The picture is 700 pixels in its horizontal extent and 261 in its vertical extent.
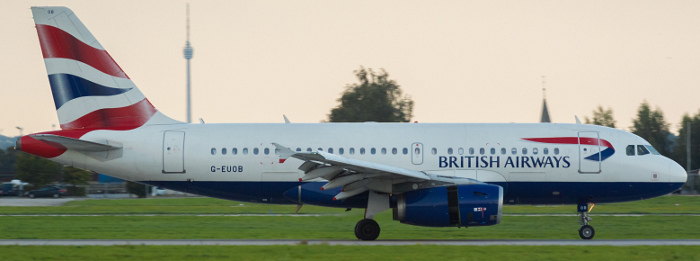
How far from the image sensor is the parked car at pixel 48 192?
66925 mm

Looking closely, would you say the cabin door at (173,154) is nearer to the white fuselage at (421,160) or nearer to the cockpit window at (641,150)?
the white fuselage at (421,160)

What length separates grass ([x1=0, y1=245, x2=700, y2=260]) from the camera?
17.8m

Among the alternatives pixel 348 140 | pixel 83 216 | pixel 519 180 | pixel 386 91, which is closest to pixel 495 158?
pixel 519 180

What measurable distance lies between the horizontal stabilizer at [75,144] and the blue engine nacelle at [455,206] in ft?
28.2

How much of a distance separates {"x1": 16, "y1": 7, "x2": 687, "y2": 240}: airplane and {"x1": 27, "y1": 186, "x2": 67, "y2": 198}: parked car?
46068 mm

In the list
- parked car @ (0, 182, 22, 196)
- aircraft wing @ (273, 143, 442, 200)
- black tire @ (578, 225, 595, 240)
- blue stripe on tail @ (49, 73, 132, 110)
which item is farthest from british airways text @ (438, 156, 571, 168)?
parked car @ (0, 182, 22, 196)

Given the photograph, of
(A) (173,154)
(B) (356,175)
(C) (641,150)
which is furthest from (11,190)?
(C) (641,150)

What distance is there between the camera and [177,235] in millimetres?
24312

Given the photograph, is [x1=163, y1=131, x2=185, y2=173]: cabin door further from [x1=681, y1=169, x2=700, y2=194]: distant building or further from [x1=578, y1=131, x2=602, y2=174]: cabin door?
[x1=681, y1=169, x2=700, y2=194]: distant building

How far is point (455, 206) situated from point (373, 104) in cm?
5601

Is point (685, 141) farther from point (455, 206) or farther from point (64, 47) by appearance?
point (64, 47)

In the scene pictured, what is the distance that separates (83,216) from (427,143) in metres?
16.1

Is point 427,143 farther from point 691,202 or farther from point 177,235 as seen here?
point 691,202

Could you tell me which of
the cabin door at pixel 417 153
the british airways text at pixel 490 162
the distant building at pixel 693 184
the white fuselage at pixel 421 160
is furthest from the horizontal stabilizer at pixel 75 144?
→ the distant building at pixel 693 184
